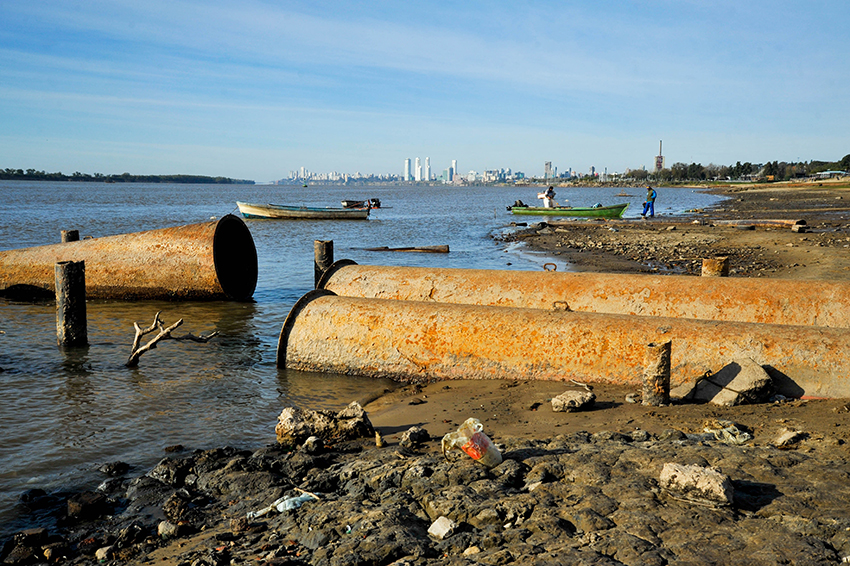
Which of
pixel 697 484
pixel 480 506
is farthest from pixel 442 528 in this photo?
pixel 697 484

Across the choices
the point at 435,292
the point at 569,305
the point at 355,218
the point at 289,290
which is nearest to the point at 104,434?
the point at 435,292

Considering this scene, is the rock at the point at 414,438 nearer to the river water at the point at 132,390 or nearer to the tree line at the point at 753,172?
the river water at the point at 132,390

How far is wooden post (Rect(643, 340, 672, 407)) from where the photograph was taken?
5.65 m

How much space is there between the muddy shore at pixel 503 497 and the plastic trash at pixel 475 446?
7 centimetres

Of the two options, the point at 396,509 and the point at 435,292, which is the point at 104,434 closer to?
the point at 396,509

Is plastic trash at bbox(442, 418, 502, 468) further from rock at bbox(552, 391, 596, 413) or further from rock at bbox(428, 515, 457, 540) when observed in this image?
rock at bbox(552, 391, 596, 413)

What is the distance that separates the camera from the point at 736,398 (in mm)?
5730

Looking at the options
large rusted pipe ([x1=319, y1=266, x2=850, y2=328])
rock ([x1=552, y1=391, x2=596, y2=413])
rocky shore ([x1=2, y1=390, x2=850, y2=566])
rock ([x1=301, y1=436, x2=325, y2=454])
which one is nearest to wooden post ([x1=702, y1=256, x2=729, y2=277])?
large rusted pipe ([x1=319, y1=266, x2=850, y2=328])

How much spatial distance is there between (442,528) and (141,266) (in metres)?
11.0

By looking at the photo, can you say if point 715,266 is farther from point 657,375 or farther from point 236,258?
point 236,258

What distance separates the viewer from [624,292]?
797 cm

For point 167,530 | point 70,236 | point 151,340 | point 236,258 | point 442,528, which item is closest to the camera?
point 442,528

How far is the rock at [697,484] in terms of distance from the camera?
3607 millimetres

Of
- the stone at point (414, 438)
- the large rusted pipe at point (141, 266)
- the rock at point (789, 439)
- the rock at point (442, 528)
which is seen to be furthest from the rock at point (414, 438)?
the large rusted pipe at point (141, 266)
